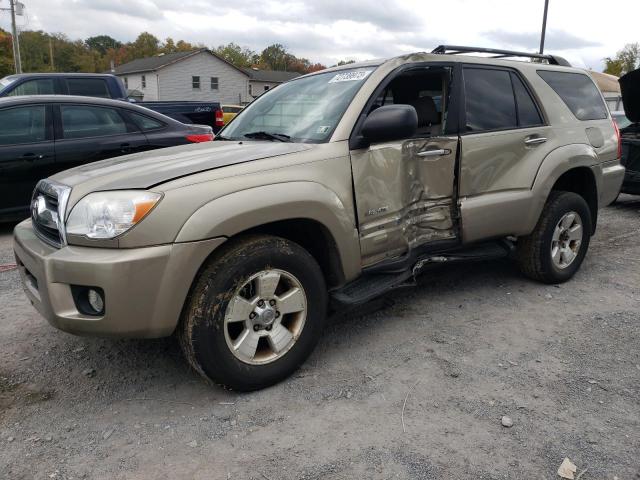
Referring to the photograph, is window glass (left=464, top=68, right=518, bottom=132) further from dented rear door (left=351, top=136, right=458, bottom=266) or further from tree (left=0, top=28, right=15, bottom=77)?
tree (left=0, top=28, right=15, bottom=77)

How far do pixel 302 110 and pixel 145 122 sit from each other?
392 centimetres

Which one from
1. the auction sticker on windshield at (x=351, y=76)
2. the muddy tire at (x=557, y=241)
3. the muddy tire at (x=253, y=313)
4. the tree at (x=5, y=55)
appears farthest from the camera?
the tree at (x=5, y=55)

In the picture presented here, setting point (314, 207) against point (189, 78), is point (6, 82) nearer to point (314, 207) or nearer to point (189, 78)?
point (314, 207)

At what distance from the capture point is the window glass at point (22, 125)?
5.88m

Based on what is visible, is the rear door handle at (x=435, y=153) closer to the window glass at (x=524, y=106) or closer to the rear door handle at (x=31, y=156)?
the window glass at (x=524, y=106)

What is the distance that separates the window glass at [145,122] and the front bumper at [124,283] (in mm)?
4490

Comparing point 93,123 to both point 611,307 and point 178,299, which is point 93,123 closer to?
point 178,299

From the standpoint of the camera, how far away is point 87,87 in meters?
9.25

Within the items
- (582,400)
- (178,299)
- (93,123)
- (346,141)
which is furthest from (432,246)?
(93,123)

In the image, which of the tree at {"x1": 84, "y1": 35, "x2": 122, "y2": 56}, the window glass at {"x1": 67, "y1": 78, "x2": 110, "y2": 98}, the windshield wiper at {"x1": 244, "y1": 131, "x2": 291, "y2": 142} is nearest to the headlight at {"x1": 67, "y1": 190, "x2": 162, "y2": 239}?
the windshield wiper at {"x1": 244, "y1": 131, "x2": 291, "y2": 142}

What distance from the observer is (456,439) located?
244cm

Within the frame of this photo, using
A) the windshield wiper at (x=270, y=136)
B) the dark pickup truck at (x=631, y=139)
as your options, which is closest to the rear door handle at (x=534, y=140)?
the windshield wiper at (x=270, y=136)

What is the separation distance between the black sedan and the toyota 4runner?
2.95m

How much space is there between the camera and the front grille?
2.60 meters
